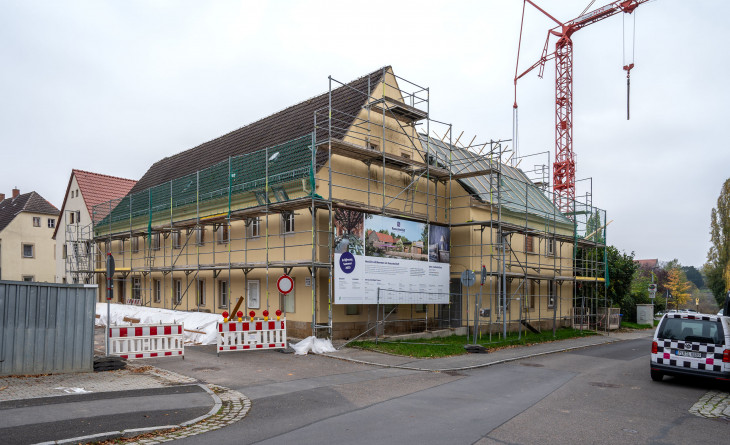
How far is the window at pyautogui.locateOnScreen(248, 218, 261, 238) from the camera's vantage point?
20781mm

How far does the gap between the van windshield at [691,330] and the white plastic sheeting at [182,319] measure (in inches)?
493

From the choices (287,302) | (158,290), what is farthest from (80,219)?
(287,302)

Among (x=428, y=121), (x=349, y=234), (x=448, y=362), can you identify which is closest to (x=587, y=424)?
(x=448, y=362)

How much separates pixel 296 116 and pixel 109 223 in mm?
15382

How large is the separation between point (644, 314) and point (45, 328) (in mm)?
34065

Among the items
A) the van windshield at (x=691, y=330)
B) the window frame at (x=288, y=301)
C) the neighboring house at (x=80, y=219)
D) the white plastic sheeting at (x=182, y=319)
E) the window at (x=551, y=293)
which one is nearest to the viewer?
the van windshield at (x=691, y=330)

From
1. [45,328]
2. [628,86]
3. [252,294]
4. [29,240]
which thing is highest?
[628,86]

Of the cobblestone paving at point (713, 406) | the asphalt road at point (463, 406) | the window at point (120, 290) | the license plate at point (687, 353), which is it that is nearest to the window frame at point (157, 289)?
the window at point (120, 290)

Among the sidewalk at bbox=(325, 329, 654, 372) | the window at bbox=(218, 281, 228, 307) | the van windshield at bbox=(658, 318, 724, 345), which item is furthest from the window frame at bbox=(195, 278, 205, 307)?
the van windshield at bbox=(658, 318, 724, 345)

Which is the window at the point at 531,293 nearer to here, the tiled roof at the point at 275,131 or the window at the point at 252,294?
the tiled roof at the point at 275,131

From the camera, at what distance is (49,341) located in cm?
1098

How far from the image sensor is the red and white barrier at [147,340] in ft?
42.9

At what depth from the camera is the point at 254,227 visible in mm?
21016

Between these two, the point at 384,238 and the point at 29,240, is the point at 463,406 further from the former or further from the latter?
the point at 29,240
